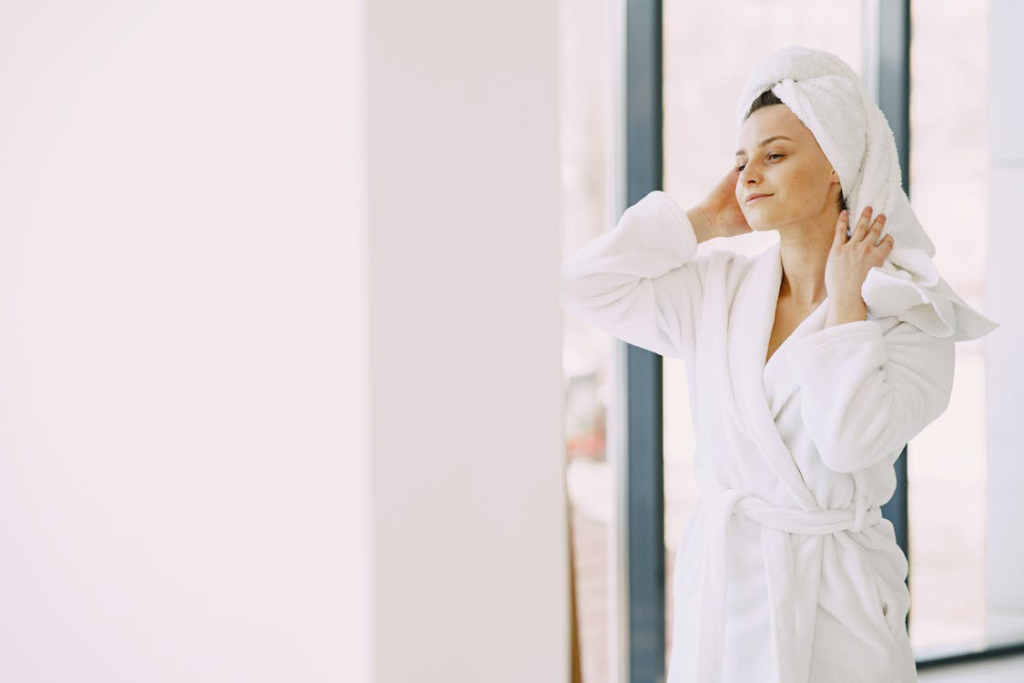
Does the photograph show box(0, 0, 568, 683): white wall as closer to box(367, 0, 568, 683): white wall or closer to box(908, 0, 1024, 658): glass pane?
box(367, 0, 568, 683): white wall

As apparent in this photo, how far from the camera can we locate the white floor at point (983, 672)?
1.96m

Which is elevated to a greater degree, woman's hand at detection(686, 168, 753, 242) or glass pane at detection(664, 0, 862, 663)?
glass pane at detection(664, 0, 862, 663)

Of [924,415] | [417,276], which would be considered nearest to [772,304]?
[924,415]

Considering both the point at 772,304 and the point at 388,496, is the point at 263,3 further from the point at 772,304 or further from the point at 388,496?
the point at 772,304

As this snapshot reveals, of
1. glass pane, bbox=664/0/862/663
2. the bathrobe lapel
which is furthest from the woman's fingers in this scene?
glass pane, bbox=664/0/862/663

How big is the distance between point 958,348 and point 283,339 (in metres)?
1.94

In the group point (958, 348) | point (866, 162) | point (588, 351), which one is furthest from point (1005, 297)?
point (866, 162)

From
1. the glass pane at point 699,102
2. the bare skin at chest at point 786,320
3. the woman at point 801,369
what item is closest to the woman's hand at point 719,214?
the woman at point 801,369

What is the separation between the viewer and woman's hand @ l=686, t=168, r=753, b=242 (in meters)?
1.09

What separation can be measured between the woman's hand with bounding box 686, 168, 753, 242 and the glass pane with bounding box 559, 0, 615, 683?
539 millimetres

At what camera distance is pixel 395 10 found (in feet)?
1.59

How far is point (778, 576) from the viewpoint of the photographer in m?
0.99

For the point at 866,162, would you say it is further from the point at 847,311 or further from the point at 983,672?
the point at 983,672

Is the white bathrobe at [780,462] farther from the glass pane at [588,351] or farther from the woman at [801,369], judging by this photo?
the glass pane at [588,351]
